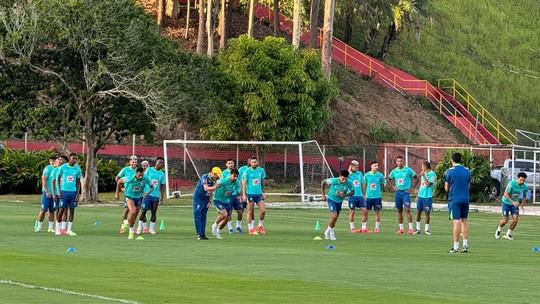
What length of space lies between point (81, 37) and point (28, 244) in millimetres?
25769

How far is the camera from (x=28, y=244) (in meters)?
29.5

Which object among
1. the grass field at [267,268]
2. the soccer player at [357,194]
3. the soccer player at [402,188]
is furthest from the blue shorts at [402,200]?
the grass field at [267,268]

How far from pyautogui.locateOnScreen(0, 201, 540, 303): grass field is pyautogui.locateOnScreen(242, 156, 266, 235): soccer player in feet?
2.51

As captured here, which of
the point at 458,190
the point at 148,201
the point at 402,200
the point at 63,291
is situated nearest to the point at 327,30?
the point at 402,200

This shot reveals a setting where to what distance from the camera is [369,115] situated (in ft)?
274

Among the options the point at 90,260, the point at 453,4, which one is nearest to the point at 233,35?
the point at 453,4

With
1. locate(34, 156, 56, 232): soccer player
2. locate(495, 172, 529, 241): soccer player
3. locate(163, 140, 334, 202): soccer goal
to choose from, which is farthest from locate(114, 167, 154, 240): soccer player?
locate(163, 140, 334, 202): soccer goal

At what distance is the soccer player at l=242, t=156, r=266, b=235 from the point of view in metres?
35.7

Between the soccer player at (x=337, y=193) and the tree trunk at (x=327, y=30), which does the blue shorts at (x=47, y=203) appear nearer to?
the soccer player at (x=337, y=193)

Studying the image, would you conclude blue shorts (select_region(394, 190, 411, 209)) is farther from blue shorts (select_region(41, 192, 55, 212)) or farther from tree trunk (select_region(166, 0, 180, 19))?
tree trunk (select_region(166, 0, 180, 19))

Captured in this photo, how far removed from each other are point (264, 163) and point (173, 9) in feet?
94.1

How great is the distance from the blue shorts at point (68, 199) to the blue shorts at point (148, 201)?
1.97 meters

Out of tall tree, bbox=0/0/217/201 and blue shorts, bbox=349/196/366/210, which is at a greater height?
tall tree, bbox=0/0/217/201

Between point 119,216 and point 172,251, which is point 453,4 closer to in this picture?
point 119,216
